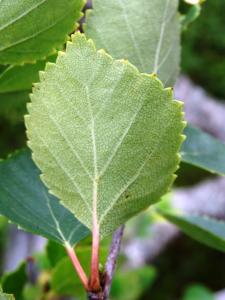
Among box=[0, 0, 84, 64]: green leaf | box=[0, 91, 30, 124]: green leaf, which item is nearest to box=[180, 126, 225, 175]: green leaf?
box=[0, 0, 84, 64]: green leaf

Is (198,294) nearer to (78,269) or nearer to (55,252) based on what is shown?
(55,252)

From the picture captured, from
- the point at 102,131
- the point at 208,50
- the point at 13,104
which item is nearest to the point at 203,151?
the point at 102,131

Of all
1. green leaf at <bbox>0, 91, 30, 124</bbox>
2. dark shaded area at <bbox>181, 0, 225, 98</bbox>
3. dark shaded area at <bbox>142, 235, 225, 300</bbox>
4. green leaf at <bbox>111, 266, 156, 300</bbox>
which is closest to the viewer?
green leaf at <bbox>111, 266, 156, 300</bbox>

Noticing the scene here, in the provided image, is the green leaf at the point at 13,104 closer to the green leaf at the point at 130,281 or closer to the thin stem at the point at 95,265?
the green leaf at the point at 130,281

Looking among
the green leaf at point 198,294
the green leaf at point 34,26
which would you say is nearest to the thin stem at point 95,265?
the green leaf at point 34,26

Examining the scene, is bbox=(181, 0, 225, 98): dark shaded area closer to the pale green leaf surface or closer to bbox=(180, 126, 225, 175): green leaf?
the pale green leaf surface

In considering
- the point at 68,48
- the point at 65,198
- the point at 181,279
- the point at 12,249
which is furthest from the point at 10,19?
the point at 181,279

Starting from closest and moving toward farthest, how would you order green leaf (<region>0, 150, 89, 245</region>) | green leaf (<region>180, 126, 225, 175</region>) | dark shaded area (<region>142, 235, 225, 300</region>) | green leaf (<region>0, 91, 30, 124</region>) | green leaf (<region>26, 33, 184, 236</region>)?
green leaf (<region>26, 33, 184, 236</region>), green leaf (<region>0, 150, 89, 245</region>), green leaf (<region>180, 126, 225, 175</region>), green leaf (<region>0, 91, 30, 124</region>), dark shaded area (<region>142, 235, 225, 300</region>)

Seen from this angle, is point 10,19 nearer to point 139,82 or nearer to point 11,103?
point 139,82
